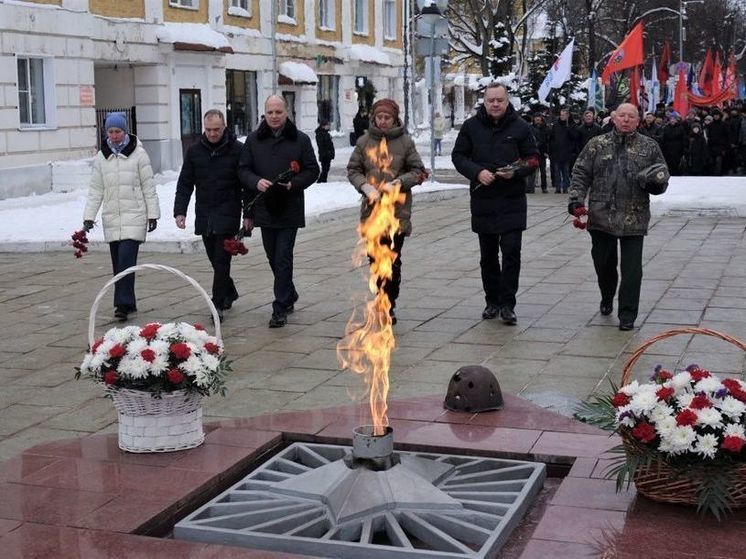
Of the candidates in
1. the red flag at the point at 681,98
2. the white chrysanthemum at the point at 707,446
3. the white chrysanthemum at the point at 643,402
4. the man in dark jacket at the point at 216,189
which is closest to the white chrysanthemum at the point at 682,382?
the white chrysanthemum at the point at 643,402

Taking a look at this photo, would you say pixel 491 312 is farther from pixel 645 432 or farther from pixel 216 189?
pixel 645 432

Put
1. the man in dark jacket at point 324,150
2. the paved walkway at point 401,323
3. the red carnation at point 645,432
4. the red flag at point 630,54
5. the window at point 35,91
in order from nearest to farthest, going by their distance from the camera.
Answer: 1. the red carnation at point 645,432
2. the paved walkway at point 401,323
3. the window at point 35,91
4. the man in dark jacket at point 324,150
5. the red flag at point 630,54

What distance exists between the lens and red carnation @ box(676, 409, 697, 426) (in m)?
4.55

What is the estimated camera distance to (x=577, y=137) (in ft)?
74.9

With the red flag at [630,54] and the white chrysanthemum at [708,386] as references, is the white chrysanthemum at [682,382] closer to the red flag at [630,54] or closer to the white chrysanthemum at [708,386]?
the white chrysanthemum at [708,386]

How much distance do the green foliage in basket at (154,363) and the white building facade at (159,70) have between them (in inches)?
648

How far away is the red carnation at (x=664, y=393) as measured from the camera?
4.71 metres

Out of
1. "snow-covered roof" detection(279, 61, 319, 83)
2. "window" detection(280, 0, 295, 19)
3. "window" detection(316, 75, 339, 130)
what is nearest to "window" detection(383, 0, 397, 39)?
"window" detection(316, 75, 339, 130)

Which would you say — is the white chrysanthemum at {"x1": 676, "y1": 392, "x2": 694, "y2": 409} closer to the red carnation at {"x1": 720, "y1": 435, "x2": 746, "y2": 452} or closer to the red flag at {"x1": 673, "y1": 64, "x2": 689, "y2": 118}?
the red carnation at {"x1": 720, "y1": 435, "x2": 746, "y2": 452}

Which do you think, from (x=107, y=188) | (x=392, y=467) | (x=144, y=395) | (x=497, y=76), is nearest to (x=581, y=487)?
(x=392, y=467)

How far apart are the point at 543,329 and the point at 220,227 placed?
111 inches

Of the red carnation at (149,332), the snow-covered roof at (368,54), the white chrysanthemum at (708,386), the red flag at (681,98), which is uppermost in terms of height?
the snow-covered roof at (368,54)

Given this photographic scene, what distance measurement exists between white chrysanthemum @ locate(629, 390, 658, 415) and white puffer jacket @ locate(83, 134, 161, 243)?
233 inches

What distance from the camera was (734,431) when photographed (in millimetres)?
4512
